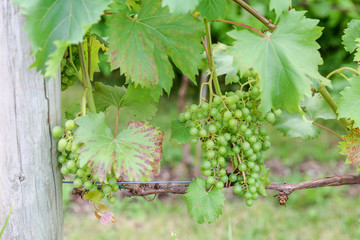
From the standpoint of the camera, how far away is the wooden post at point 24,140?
2.99ft

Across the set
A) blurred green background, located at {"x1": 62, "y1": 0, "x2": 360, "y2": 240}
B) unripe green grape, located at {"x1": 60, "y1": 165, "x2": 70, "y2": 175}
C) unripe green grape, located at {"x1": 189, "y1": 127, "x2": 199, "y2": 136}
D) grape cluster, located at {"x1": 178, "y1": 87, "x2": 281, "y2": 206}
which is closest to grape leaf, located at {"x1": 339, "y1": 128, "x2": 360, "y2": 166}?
grape cluster, located at {"x1": 178, "y1": 87, "x2": 281, "y2": 206}

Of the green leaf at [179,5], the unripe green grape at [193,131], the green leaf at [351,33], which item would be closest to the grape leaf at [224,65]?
the unripe green grape at [193,131]

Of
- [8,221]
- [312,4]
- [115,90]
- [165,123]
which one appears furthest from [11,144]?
[165,123]

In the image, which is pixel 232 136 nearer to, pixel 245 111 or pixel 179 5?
pixel 245 111

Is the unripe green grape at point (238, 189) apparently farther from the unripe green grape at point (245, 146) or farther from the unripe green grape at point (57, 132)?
the unripe green grape at point (57, 132)

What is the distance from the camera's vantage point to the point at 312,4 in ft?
10.3

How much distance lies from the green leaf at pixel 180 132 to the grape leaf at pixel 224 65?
0.22 m

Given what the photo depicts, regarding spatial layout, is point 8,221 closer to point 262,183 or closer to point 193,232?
point 262,183

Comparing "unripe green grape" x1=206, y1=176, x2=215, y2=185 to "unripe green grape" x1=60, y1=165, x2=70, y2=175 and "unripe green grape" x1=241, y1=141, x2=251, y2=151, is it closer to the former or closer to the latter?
"unripe green grape" x1=241, y1=141, x2=251, y2=151

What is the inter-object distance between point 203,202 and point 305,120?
510mm

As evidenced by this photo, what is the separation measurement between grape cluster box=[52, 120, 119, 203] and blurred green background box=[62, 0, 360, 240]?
1223mm

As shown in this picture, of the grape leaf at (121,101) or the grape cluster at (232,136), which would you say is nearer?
the grape cluster at (232,136)

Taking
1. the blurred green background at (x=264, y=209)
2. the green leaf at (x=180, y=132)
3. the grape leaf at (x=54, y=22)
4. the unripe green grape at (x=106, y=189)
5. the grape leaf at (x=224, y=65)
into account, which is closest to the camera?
the grape leaf at (x=54, y=22)

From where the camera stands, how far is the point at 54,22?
0.81 meters
